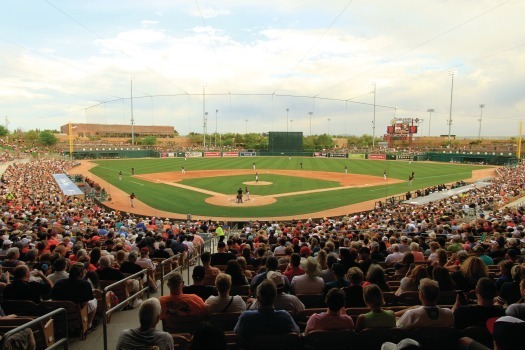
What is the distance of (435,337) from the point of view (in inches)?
156

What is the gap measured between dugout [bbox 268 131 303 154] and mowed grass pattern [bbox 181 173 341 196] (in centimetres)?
4134

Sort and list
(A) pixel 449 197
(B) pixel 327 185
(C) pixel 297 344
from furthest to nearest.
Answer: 1. (B) pixel 327 185
2. (A) pixel 449 197
3. (C) pixel 297 344

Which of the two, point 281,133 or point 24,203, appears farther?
point 281,133

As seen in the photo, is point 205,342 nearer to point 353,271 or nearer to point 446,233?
point 353,271

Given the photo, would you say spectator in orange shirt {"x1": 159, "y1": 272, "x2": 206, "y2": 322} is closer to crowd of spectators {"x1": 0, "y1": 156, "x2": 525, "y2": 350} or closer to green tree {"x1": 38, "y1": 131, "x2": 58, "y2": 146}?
crowd of spectators {"x1": 0, "y1": 156, "x2": 525, "y2": 350}

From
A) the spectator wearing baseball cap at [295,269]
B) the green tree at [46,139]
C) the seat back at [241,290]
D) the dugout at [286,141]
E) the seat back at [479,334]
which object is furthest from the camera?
the green tree at [46,139]

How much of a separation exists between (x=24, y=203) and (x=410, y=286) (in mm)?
23865

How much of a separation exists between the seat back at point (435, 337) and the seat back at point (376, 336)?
5.1 inches

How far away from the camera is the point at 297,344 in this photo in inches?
150

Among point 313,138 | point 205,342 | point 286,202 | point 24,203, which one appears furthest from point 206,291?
point 313,138

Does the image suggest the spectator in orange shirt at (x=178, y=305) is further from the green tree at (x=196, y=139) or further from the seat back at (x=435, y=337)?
the green tree at (x=196, y=139)

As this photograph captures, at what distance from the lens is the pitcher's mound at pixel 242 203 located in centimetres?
2933

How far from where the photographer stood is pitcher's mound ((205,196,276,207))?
29328mm

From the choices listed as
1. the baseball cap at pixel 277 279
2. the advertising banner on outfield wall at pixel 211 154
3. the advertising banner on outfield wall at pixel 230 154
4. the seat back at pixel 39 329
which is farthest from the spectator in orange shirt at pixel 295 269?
the advertising banner on outfield wall at pixel 230 154
